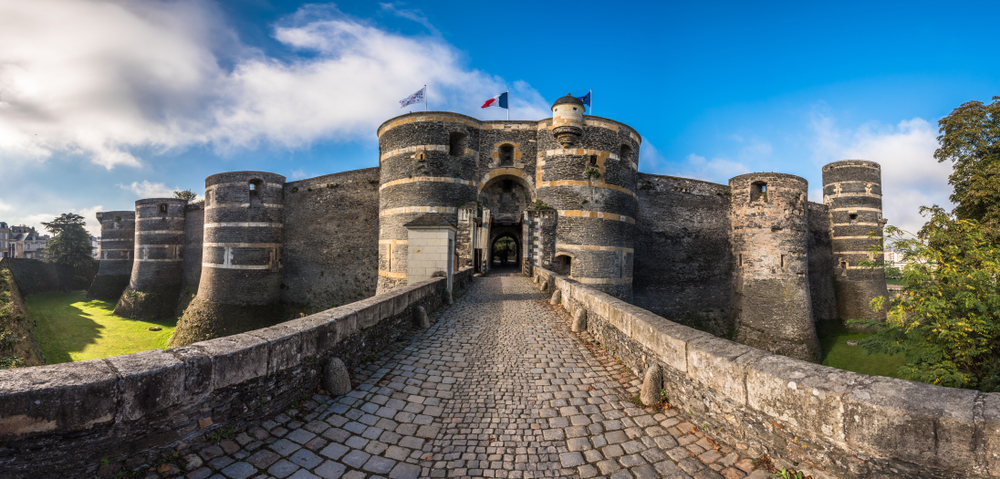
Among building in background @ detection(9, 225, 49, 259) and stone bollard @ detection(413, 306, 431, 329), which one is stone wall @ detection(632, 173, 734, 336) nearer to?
stone bollard @ detection(413, 306, 431, 329)

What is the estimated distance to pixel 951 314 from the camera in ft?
18.3

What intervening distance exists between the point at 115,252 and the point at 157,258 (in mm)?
7572

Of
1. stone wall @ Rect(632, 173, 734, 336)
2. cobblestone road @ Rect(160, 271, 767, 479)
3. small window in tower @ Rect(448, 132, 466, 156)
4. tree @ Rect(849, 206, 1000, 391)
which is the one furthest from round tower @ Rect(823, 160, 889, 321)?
cobblestone road @ Rect(160, 271, 767, 479)

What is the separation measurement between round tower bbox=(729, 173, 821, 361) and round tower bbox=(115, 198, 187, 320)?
118ft

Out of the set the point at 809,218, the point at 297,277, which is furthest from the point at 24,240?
the point at 809,218

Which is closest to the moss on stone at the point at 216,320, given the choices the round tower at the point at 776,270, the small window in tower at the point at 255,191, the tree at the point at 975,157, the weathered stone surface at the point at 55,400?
the small window in tower at the point at 255,191

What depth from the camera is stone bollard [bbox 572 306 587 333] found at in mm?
6984

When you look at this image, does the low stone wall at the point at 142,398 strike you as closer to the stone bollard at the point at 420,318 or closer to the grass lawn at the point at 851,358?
the stone bollard at the point at 420,318

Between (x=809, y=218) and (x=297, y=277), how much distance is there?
1193 inches

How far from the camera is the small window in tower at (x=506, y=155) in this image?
695 inches

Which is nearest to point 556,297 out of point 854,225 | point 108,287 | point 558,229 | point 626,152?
point 558,229

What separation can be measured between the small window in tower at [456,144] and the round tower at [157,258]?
22.0 metres

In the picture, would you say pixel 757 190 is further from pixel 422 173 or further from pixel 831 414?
pixel 831 414

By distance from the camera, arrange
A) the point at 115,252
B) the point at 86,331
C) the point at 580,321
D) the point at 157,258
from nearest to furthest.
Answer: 1. the point at 580,321
2. the point at 86,331
3. the point at 157,258
4. the point at 115,252
